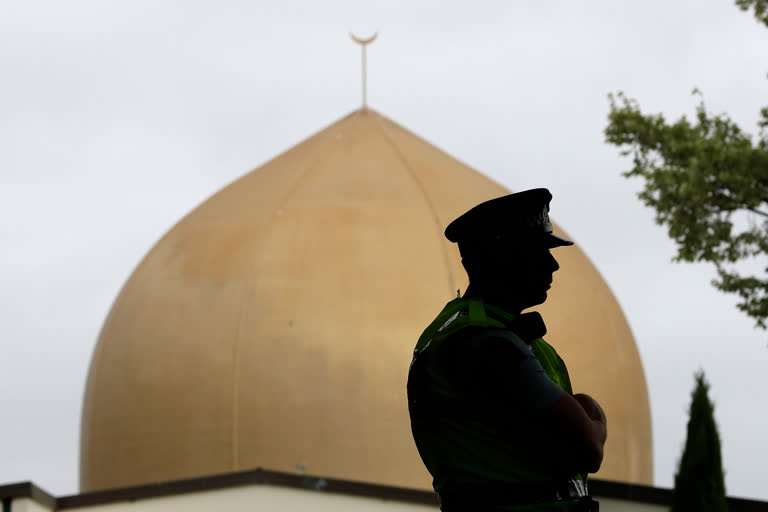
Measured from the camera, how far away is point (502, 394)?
2.86 meters

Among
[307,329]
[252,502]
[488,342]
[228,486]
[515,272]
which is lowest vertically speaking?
[252,502]

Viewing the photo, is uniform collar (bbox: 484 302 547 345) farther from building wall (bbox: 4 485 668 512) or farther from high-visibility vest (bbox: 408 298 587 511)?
building wall (bbox: 4 485 668 512)

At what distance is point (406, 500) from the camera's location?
48.7ft

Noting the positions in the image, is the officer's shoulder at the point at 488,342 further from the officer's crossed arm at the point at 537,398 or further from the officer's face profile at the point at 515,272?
the officer's face profile at the point at 515,272

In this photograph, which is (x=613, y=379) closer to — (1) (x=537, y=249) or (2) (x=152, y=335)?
(2) (x=152, y=335)

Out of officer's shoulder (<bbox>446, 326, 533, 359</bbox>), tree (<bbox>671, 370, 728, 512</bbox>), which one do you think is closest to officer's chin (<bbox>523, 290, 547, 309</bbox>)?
officer's shoulder (<bbox>446, 326, 533, 359</bbox>)

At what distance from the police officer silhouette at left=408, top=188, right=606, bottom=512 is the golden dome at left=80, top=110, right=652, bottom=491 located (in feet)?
50.5

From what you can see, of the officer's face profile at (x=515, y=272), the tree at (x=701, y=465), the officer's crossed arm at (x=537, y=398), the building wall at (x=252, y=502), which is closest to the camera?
the officer's crossed arm at (x=537, y=398)

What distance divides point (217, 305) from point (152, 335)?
112 centimetres

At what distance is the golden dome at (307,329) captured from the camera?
1867 centimetres

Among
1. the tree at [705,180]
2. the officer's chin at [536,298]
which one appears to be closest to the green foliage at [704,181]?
the tree at [705,180]

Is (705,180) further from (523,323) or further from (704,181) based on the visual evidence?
(523,323)

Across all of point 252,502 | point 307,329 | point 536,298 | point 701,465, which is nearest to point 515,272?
point 536,298

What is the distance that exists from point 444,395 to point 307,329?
16.2 metres
